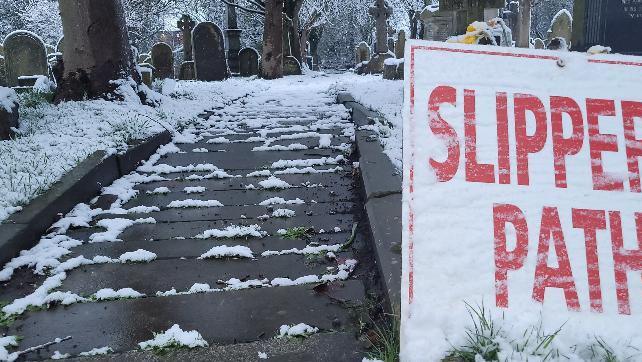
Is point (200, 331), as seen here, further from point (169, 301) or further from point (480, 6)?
point (480, 6)

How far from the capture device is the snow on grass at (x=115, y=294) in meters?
2.19

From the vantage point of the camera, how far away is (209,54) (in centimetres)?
1495

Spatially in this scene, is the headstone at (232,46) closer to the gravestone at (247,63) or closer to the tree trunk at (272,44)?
the gravestone at (247,63)

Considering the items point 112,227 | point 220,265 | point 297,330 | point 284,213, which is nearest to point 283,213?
point 284,213

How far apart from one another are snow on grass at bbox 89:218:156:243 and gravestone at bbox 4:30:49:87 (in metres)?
10.2

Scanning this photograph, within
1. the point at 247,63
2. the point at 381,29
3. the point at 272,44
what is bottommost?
the point at 247,63

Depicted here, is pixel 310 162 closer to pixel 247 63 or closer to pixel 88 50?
pixel 88 50

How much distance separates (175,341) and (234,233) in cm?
109

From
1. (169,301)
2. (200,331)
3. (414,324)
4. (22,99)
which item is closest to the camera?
(414,324)

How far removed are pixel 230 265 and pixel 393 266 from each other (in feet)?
3.07

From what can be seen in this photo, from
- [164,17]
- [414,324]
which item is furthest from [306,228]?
[164,17]

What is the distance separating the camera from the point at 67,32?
6.03 meters

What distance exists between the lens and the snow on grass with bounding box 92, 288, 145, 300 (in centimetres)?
219

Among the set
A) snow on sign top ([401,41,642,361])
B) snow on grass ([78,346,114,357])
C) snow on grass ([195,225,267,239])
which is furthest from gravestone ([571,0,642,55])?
snow on grass ([78,346,114,357])
